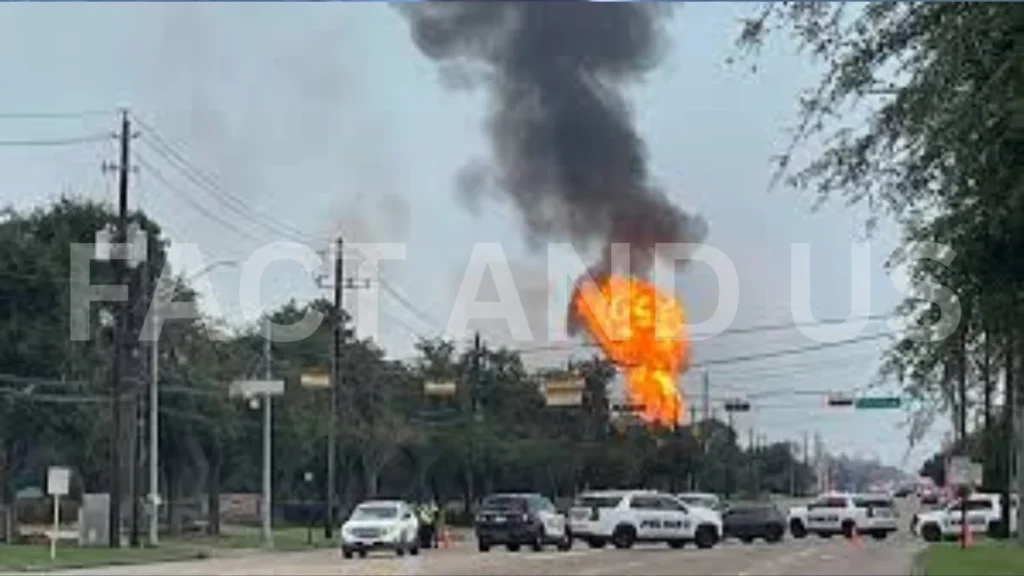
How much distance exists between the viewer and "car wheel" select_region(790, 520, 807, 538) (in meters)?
71.4

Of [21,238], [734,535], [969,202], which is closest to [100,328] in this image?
[21,238]

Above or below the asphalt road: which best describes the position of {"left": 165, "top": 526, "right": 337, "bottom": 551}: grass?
below

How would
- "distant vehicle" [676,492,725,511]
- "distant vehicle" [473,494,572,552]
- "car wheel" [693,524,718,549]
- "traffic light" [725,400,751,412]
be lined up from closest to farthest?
"distant vehicle" [473,494,572,552], "car wheel" [693,524,718,549], "distant vehicle" [676,492,725,511], "traffic light" [725,400,751,412]

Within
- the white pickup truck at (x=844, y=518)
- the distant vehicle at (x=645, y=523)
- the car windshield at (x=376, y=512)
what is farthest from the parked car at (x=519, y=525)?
the white pickup truck at (x=844, y=518)

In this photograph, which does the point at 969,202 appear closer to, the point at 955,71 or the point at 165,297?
the point at 955,71

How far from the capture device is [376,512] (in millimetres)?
50125

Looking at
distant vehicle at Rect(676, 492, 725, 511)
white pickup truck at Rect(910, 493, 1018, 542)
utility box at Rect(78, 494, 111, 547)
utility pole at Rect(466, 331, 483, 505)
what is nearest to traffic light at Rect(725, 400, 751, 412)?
utility pole at Rect(466, 331, 483, 505)

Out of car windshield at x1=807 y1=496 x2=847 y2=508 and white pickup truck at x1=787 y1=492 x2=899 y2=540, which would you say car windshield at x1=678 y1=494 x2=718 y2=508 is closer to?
white pickup truck at x1=787 y1=492 x2=899 y2=540

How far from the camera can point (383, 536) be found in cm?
4841

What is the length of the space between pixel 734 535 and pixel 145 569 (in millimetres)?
29553

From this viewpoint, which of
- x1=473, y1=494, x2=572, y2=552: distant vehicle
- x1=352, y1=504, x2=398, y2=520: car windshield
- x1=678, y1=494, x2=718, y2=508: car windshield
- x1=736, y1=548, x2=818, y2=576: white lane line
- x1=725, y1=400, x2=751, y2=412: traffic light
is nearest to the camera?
x1=736, y1=548, x2=818, y2=576: white lane line

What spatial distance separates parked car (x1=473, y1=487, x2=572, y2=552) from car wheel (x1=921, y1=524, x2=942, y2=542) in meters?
17.0

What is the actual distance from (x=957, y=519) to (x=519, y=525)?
20468mm

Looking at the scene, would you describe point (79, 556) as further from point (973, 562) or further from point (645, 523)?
point (973, 562)
